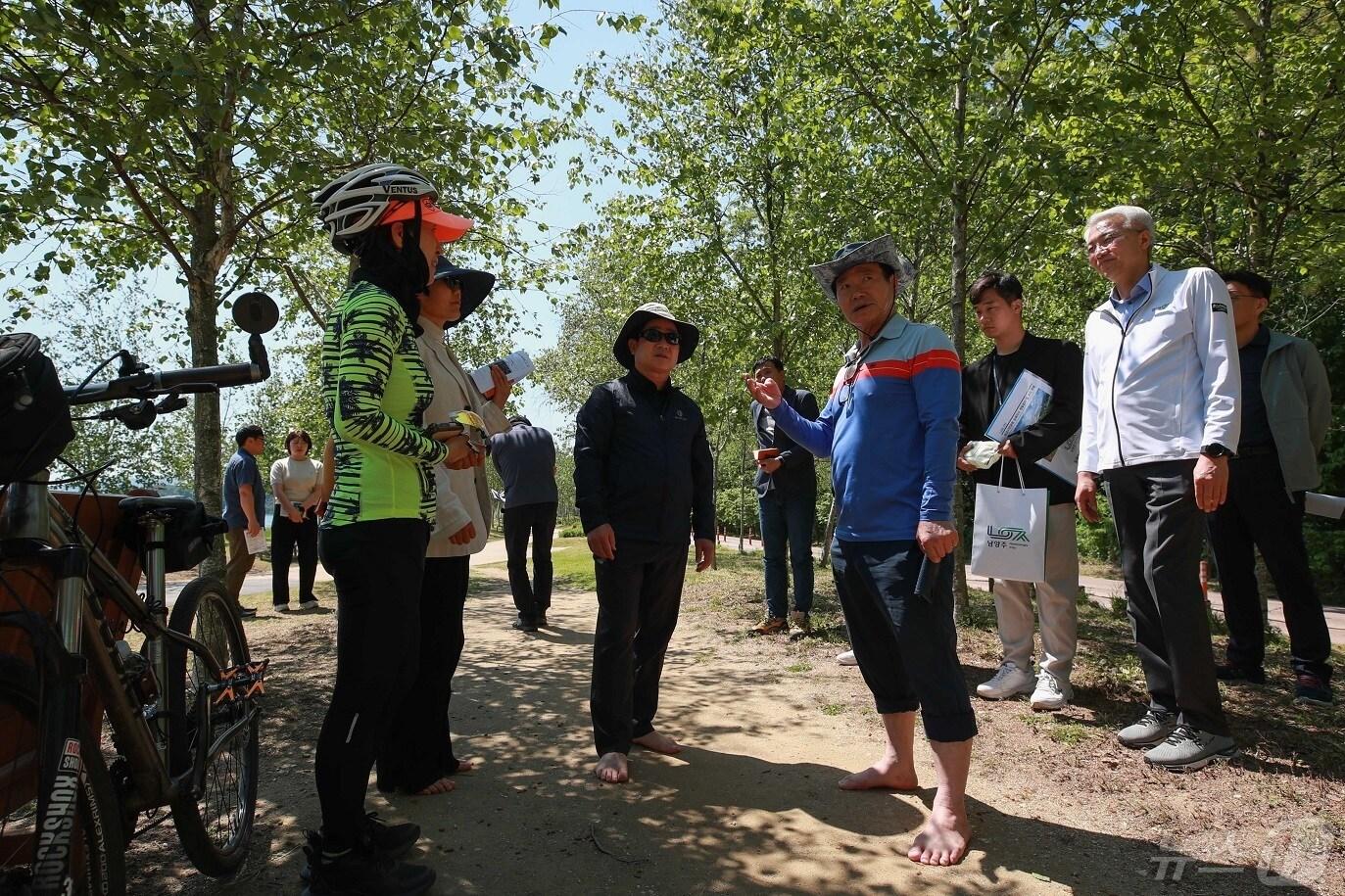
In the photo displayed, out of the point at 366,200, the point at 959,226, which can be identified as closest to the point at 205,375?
the point at 366,200

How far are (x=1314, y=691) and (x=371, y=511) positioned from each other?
5.00 m

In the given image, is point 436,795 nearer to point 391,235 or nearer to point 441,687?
point 441,687

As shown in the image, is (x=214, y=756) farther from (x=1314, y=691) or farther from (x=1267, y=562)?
(x=1267, y=562)

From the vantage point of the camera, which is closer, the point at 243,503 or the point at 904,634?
the point at 904,634

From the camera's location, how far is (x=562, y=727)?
4.73m

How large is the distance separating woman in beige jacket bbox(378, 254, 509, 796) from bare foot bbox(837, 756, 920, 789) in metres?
1.84

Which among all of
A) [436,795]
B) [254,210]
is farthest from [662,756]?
[254,210]

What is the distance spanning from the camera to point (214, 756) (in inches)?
110

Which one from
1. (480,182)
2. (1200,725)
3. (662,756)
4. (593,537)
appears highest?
(480,182)

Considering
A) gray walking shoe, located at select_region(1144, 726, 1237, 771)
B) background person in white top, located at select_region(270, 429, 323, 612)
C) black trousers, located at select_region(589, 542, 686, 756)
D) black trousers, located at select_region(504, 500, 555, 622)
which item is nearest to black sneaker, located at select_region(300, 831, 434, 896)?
black trousers, located at select_region(589, 542, 686, 756)

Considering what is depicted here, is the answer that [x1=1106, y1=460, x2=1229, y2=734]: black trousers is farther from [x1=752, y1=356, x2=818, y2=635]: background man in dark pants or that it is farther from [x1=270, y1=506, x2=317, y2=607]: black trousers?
[x1=270, y1=506, x2=317, y2=607]: black trousers

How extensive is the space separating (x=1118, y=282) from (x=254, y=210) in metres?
6.39

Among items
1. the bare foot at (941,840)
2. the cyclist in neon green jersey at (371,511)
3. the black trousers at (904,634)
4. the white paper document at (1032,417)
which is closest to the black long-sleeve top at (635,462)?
the black trousers at (904,634)

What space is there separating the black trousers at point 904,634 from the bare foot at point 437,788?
76.6 inches
